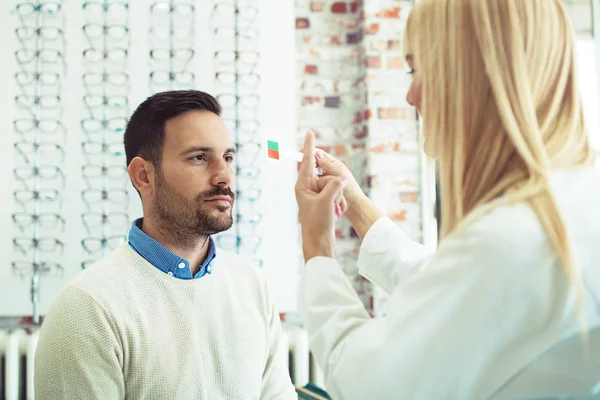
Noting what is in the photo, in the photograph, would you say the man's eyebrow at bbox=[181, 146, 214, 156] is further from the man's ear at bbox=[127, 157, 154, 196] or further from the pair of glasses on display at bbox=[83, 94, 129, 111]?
the pair of glasses on display at bbox=[83, 94, 129, 111]

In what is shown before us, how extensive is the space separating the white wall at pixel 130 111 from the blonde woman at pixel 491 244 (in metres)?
1.64

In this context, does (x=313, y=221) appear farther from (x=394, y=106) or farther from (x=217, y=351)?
(x=394, y=106)

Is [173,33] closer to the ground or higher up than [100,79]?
higher up

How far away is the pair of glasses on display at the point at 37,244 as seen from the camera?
8.02 ft

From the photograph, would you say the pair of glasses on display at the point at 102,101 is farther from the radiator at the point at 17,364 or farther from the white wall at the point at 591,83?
the white wall at the point at 591,83

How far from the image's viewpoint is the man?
4.09 ft

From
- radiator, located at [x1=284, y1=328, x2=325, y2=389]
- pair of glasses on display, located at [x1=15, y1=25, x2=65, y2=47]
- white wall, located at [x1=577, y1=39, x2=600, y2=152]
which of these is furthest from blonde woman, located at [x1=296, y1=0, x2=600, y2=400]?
pair of glasses on display, located at [x1=15, y1=25, x2=65, y2=47]

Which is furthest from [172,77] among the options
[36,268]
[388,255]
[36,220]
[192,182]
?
[388,255]

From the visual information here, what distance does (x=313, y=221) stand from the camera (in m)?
0.97

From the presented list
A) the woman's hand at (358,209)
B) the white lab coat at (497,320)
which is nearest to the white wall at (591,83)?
the woman's hand at (358,209)

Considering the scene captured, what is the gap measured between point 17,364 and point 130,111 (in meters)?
1.17

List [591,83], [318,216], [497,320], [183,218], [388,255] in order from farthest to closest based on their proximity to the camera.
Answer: [591,83] < [183,218] < [388,255] < [318,216] < [497,320]

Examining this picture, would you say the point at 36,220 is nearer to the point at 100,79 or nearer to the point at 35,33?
the point at 100,79

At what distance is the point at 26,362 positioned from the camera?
91.6 inches
